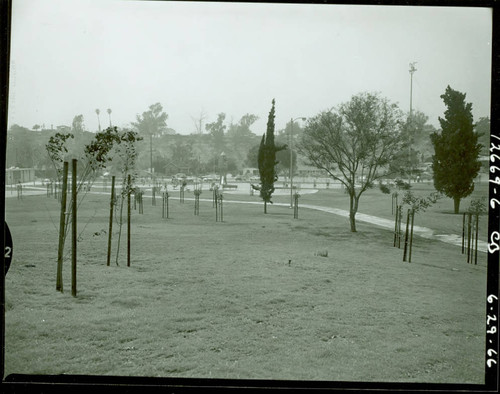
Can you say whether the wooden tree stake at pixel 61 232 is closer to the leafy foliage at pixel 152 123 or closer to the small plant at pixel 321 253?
the leafy foliage at pixel 152 123

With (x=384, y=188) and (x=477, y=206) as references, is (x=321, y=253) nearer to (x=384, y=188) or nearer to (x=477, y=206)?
(x=384, y=188)

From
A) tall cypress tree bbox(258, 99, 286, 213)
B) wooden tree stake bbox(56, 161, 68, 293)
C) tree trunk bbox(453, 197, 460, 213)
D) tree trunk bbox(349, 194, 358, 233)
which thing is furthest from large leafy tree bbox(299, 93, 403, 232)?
wooden tree stake bbox(56, 161, 68, 293)

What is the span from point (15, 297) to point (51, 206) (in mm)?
810

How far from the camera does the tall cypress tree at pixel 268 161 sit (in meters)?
3.40

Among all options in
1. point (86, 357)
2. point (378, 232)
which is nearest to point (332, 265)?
point (378, 232)

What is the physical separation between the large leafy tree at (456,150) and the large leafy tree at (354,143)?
1.43 ft

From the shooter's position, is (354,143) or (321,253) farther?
(354,143)

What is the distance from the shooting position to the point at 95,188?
330 cm

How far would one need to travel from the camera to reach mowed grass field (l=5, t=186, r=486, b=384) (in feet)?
7.96

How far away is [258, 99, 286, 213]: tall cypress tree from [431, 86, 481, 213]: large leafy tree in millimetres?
1352

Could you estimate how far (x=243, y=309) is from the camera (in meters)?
2.95

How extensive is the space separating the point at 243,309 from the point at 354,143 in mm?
2270

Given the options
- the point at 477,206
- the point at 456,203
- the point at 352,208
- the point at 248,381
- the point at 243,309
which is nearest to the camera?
the point at 248,381

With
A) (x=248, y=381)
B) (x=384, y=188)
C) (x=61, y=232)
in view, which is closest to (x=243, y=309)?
(x=248, y=381)
